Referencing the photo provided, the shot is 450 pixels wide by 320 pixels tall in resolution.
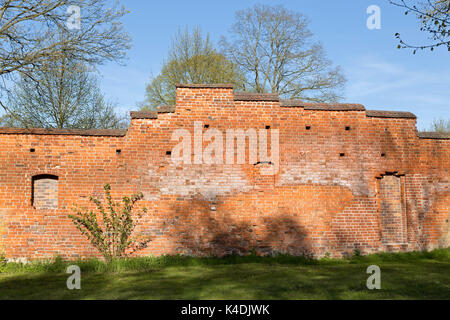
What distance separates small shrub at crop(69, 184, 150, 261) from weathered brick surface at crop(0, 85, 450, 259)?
0.21 metres

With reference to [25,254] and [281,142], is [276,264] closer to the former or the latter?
[281,142]

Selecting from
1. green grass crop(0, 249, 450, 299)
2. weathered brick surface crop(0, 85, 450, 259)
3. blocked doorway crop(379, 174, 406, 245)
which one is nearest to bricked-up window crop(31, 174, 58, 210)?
weathered brick surface crop(0, 85, 450, 259)

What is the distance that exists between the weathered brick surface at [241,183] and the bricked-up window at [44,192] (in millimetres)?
54

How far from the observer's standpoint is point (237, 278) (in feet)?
26.1

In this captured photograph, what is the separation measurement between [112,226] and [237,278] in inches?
147

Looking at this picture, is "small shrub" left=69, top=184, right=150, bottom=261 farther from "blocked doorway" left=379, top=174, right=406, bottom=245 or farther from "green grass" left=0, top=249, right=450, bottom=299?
"blocked doorway" left=379, top=174, right=406, bottom=245

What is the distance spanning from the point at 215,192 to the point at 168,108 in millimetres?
2559

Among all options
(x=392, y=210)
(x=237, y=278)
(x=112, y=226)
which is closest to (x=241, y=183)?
(x=237, y=278)

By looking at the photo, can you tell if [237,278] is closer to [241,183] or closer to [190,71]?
[241,183]

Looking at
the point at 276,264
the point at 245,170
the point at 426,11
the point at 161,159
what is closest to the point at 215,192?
the point at 245,170

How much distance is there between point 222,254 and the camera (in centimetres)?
1012

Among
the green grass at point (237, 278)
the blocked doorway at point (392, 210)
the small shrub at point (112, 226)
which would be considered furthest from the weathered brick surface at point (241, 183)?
the green grass at point (237, 278)

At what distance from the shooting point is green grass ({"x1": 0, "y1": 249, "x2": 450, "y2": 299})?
6750 millimetres

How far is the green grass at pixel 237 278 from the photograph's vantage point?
266 inches
